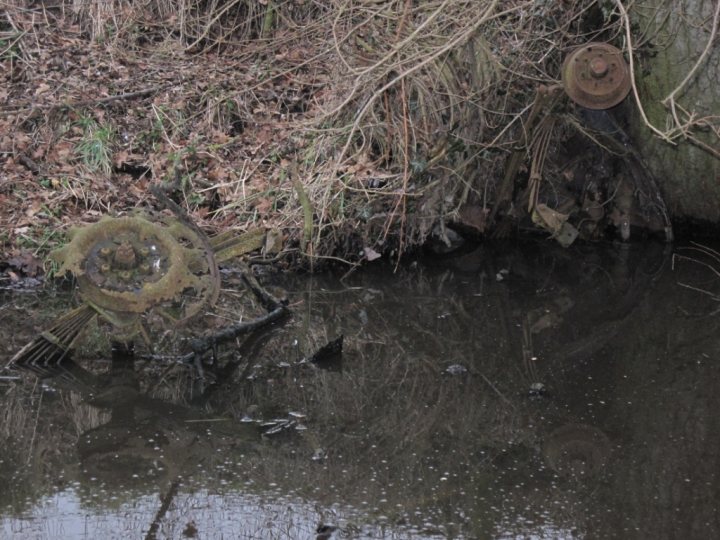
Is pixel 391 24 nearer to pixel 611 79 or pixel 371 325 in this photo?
pixel 611 79

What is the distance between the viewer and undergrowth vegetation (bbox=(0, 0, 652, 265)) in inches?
302

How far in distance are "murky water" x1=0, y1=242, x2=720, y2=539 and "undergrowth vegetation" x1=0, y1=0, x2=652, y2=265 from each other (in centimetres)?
86

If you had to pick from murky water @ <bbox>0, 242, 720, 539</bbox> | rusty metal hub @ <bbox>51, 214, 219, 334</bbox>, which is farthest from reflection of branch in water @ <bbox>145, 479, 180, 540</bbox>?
rusty metal hub @ <bbox>51, 214, 219, 334</bbox>

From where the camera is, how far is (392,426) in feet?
16.7

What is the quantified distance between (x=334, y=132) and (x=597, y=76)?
2.16 meters

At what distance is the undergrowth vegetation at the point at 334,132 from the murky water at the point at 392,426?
86cm

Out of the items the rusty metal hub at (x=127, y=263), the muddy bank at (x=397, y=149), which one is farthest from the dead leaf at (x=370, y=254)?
the rusty metal hub at (x=127, y=263)

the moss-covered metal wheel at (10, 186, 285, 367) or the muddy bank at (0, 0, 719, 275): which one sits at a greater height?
the muddy bank at (0, 0, 719, 275)

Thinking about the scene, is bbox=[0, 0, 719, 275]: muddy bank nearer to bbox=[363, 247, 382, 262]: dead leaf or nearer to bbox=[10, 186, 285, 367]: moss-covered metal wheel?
bbox=[363, 247, 382, 262]: dead leaf

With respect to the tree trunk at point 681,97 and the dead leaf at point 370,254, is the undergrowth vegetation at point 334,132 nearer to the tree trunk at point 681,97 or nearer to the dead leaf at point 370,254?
the dead leaf at point 370,254

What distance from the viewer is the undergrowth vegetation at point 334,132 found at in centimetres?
767

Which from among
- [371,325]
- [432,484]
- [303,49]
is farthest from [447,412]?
[303,49]

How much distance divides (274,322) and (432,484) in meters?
→ 2.27

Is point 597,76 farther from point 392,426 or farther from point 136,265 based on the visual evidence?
point 136,265
